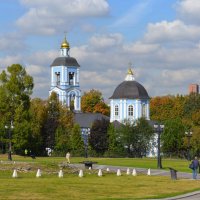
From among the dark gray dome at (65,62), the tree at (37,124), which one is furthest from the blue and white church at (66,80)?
the tree at (37,124)

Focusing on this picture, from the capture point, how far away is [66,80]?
447ft

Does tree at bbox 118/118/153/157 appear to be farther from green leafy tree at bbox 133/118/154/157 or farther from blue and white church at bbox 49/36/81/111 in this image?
blue and white church at bbox 49/36/81/111

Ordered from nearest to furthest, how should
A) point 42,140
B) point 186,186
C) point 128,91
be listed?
point 186,186, point 42,140, point 128,91

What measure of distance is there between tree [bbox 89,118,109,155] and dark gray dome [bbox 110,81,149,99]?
19.7 meters

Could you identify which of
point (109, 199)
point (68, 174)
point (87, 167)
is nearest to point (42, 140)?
point (87, 167)

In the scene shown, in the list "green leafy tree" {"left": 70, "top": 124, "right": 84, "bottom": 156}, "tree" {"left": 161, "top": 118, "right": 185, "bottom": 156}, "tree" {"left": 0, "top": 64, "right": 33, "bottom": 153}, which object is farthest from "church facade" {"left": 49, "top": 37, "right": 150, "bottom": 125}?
"tree" {"left": 0, "top": 64, "right": 33, "bottom": 153}

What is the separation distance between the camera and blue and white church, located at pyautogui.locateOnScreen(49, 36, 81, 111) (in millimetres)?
135500

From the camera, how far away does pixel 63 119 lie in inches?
4407

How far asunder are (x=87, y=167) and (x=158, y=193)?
2108cm

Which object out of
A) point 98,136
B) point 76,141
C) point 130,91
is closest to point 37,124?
point 76,141

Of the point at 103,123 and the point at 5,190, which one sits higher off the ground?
the point at 103,123

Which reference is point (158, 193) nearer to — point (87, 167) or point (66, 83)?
point (87, 167)

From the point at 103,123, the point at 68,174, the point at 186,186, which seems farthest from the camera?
the point at 103,123

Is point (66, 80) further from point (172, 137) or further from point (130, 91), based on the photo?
point (172, 137)
